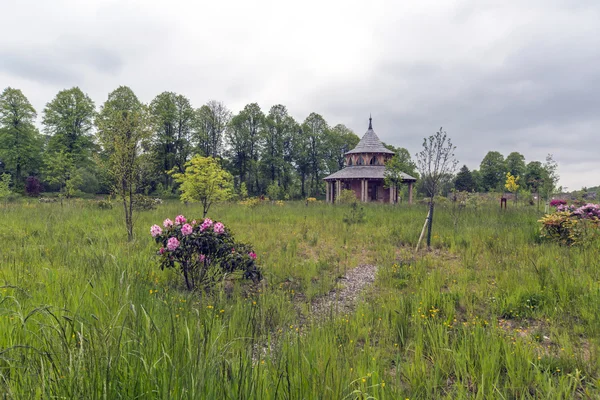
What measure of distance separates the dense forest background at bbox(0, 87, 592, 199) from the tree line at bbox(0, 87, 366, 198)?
0.35ft

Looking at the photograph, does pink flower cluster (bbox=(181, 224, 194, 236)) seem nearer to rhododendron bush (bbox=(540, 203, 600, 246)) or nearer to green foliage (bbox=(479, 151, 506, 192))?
rhododendron bush (bbox=(540, 203, 600, 246))

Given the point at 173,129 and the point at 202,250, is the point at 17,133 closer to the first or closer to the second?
the point at 173,129

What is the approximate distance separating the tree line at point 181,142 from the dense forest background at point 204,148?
0.35 ft

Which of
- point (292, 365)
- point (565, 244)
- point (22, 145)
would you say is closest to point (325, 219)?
point (565, 244)

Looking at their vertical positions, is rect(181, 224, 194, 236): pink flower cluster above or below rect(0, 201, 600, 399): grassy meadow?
above

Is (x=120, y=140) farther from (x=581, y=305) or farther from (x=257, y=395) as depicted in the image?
(x=581, y=305)

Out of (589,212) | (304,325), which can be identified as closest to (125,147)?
(304,325)

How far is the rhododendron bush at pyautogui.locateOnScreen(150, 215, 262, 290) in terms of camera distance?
4418 millimetres

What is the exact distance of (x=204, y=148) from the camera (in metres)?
44.6

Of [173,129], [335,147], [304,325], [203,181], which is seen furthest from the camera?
[335,147]

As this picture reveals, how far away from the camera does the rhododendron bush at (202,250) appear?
4.42 m

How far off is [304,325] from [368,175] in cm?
2677

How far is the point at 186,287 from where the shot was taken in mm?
4672

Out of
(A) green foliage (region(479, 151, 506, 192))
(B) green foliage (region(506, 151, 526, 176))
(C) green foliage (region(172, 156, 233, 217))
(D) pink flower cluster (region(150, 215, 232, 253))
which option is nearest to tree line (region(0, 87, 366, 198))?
(C) green foliage (region(172, 156, 233, 217))
